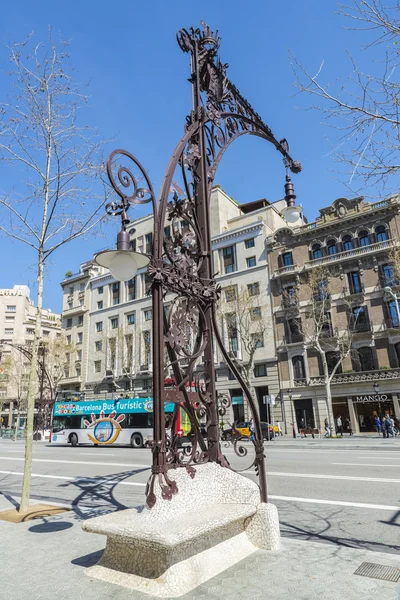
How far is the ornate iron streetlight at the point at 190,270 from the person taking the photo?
4.07 metres

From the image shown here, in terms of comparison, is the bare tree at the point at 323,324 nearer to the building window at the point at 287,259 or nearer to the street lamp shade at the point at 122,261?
the building window at the point at 287,259

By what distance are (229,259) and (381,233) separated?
47.2 feet

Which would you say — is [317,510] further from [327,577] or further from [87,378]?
[87,378]

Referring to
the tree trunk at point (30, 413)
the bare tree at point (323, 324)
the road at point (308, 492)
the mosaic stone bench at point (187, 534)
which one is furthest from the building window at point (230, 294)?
the mosaic stone bench at point (187, 534)

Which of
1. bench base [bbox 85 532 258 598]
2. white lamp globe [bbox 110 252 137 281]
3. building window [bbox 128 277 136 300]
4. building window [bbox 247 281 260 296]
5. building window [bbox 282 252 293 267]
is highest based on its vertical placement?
building window [bbox 128 277 136 300]

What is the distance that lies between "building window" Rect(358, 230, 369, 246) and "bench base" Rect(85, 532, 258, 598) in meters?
33.2

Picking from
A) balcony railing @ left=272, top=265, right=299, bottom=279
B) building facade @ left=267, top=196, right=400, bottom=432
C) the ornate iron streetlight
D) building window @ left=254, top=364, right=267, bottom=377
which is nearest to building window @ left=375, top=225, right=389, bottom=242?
building facade @ left=267, top=196, right=400, bottom=432

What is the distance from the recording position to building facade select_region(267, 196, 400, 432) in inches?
1225

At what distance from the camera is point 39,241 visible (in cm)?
845

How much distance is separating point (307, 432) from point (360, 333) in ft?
29.0

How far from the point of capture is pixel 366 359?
31.9 m

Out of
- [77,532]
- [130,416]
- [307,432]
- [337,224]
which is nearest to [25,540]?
[77,532]

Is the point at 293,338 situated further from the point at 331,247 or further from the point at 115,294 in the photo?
the point at 115,294

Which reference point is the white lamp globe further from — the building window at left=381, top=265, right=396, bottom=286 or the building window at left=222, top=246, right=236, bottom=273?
the building window at left=222, top=246, right=236, bottom=273
